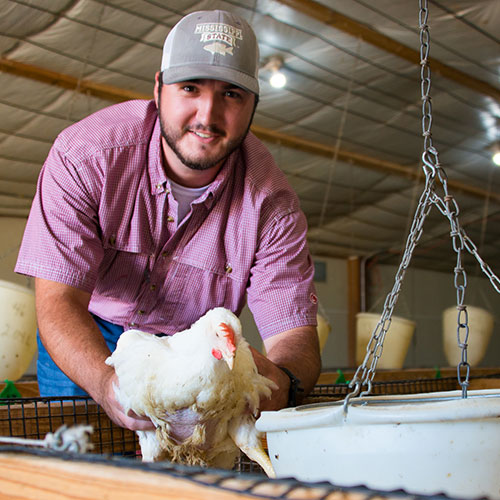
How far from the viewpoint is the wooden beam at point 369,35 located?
3.85 m

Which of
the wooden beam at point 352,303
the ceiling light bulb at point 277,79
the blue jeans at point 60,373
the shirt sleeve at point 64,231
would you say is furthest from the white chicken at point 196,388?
the wooden beam at point 352,303

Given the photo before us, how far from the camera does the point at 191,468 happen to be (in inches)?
18.7

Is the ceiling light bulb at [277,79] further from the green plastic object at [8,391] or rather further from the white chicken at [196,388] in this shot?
the white chicken at [196,388]

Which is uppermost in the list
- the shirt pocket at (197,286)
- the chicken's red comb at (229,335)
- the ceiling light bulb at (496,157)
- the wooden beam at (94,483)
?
the ceiling light bulb at (496,157)

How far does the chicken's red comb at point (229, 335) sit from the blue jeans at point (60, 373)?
607 mm

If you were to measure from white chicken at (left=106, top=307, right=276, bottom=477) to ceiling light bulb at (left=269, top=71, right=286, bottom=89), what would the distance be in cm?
370

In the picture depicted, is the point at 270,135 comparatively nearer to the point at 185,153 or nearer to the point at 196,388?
the point at 185,153

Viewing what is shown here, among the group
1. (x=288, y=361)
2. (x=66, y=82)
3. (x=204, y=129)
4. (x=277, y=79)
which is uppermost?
(x=277, y=79)

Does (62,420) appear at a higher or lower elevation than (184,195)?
lower

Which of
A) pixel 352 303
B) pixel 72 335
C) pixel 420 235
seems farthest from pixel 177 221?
pixel 352 303

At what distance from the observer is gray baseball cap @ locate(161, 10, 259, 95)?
1247mm

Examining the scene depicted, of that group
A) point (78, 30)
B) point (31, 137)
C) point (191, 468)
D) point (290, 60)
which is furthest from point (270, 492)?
point (31, 137)

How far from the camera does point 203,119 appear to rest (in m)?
1.28

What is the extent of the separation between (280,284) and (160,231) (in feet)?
Answer: 1.00
